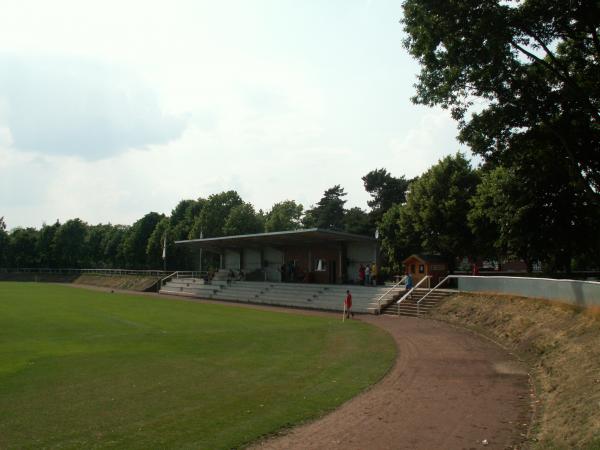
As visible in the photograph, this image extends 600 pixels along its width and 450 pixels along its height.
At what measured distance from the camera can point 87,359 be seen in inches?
591

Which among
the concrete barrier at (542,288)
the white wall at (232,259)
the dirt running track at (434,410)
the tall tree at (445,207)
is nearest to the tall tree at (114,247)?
the white wall at (232,259)

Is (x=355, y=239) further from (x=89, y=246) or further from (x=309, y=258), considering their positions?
(x=89, y=246)

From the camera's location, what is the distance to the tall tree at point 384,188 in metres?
75.4

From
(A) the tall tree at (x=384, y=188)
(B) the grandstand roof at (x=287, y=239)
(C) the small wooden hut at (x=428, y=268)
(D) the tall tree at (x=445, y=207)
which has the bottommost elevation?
(C) the small wooden hut at (x=428, y=268)

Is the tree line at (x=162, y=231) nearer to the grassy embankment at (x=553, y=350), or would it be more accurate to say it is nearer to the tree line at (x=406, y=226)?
the tree line at (x=406, y=226)

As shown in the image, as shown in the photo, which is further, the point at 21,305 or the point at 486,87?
the point at 21,305

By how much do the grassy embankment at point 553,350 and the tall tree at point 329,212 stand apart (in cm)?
6238

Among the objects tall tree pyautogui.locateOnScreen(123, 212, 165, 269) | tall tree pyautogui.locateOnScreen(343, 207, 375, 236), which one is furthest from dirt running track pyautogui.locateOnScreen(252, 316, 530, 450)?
tall tree pyautogui.locateOnScreen(123, 212, 165, 269)

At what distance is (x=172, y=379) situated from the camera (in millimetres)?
12531

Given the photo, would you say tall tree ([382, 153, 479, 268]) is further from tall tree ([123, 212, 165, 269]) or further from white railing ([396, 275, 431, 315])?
tall tree ([123, 212, 165, 269])

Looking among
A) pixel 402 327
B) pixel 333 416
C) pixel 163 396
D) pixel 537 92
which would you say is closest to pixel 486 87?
pixel 537 92

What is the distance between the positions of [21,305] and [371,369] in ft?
92.6

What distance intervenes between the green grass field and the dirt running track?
1.87 ft

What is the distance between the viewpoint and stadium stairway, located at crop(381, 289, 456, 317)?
2800 cm
